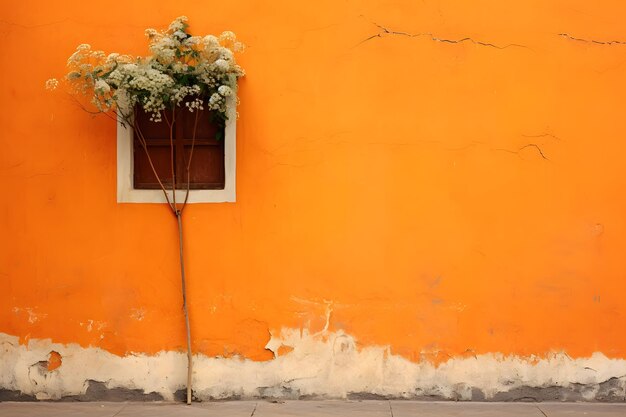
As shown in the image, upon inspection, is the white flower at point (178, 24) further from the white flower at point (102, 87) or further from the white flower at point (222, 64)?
the white flower at point (102, 87)

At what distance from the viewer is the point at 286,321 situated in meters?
6.18

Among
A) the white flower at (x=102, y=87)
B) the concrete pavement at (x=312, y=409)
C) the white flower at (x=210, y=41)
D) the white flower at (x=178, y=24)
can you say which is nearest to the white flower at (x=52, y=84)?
the white flower at (x=102, y=87)

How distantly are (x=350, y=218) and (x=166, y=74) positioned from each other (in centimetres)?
173

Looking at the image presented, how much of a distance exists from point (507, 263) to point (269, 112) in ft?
6.99

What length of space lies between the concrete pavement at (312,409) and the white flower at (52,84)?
7.90 ft

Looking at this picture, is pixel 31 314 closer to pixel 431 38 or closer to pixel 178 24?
pixel 178 24

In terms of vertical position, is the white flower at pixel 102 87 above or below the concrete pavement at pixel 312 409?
above

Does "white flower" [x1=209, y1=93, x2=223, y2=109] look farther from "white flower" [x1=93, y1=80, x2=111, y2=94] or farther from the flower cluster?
"white flower" [x1=93, y1=80, x2=111, y2=94]

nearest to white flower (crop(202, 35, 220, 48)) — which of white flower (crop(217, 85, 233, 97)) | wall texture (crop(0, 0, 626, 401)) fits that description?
white flower (crop(217, 85, 233, 97))

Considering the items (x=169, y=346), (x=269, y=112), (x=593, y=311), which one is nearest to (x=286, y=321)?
(x=169, y=346)

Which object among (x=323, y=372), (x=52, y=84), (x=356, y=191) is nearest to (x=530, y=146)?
(x=356, y=191)

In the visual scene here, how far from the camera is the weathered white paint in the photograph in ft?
20.1

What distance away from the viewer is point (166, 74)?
5.86 meters

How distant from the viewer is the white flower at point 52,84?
237 inches
